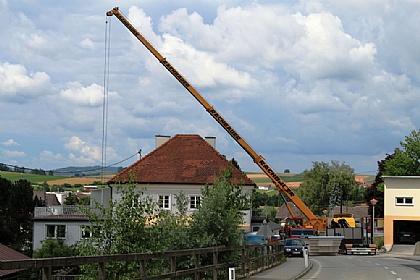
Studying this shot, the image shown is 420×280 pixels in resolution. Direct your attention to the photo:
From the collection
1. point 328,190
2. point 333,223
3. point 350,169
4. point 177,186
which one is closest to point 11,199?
point 177,186

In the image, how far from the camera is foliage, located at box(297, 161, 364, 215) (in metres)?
118

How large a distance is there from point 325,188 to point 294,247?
72640 mm

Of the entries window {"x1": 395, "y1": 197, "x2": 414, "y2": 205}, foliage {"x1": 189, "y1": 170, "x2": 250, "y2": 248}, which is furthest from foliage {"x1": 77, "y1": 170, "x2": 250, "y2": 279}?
window {"x1": 395, "y1": 197, "x2": 414, "y2": 205}

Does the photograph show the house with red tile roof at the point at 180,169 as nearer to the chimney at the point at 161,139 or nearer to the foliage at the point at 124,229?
the chimney at the point at 161,139

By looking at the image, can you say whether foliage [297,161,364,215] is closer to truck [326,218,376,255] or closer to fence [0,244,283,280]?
truck [326,218,376,255]

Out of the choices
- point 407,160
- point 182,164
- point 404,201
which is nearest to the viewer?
point 182,164

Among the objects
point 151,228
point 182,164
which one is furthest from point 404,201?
point 151,228

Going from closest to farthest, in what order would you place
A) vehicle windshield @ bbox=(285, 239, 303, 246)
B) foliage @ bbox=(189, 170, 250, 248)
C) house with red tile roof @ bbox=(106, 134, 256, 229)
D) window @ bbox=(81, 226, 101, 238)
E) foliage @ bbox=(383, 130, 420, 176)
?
window @ bbox=(81, 226, 101, 238), foliage @ bbox=(189, 170, 250, 248), vehicle windshield @ bbox=(285, 239, 303, 246), house with red tile roof @ bbox=(106, 134, 256, 229), foliage @ bbox=(383, 130, 420, 176)

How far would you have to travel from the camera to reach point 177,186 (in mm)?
57938

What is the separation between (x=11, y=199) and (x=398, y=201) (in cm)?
4231

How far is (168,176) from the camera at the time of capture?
5894 cm

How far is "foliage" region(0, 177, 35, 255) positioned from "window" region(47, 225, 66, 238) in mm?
6090

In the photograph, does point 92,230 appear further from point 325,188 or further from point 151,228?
point 325,188

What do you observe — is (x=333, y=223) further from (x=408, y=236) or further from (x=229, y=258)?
(x=229, y=258)
